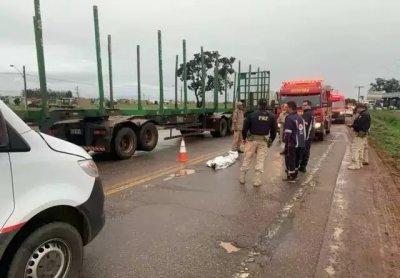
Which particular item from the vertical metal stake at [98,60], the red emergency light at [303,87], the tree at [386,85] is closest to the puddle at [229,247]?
the vertical metal stake at [98,60]

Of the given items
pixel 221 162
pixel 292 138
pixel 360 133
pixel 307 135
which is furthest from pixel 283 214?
pixel 360 133

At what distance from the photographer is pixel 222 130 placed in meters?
19.6

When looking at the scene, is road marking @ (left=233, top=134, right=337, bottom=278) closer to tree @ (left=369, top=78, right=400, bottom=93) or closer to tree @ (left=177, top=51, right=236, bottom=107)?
tree @ (left=177, top=51, right=236, bottom=107)

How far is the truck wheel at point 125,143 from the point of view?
11555 mm

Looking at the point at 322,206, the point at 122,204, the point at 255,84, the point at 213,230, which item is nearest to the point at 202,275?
the point at 213,230

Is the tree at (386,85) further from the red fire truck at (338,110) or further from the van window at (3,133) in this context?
the van window at (3,133)

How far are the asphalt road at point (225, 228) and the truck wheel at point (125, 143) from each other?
2.08 metres

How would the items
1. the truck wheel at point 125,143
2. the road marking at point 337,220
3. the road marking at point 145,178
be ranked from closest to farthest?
1. the road marking at point 337,220
2. the road marking at point 145,178
3. the truck wheel at point 125,143

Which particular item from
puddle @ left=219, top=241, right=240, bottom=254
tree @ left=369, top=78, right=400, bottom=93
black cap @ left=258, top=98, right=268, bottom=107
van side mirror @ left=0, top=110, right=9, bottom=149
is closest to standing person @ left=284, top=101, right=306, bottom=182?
black cap @ left=258, top=98, right=268, bottom=107

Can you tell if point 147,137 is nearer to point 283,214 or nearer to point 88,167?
point 283,214

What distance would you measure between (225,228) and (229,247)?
2.23 ft

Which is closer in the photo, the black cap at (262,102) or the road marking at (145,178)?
the road marking at (145,178)

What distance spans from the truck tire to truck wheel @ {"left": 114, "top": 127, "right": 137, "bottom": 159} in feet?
24.4

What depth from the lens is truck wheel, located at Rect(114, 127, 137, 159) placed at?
455 inches
